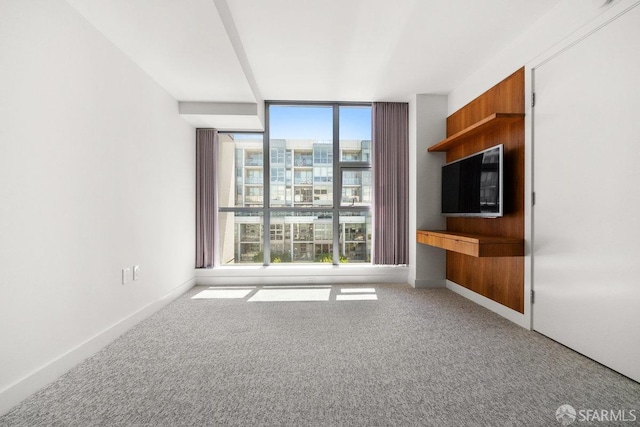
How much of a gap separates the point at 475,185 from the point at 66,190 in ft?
10.7

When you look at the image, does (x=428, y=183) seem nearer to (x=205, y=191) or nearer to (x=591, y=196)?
(x=591, y=196)

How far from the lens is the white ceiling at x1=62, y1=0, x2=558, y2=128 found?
1.93 metres

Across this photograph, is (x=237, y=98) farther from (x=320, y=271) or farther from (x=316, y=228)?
(x=320, y=271)

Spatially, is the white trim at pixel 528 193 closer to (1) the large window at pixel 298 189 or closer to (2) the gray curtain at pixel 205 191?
(1) the large window at pixel 298 189

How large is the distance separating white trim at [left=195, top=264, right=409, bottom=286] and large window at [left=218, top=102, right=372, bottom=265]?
23cm

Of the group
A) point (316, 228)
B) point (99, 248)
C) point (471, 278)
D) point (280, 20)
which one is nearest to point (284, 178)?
point (316, 228)

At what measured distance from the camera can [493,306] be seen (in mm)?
2670

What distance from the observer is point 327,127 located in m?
4.00

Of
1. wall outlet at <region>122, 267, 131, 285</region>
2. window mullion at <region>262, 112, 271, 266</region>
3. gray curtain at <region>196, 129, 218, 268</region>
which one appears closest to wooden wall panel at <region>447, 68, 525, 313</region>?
window mullion at <region>262, 112, 271, 266</region>

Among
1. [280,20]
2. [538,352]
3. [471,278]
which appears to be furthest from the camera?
[471,278]

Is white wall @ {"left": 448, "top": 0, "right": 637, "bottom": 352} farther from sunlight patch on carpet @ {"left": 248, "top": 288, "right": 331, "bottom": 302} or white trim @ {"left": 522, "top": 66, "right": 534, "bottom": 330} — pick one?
sunlight patch on carpet @ {"left": 248, "top": 288, "right": 331, "bottom": 302}

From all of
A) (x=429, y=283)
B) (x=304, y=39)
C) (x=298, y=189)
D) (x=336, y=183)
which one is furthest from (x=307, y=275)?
(x=304, y=39)

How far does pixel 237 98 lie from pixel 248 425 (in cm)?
308

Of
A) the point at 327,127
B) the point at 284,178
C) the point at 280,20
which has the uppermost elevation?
the point at 280,20
